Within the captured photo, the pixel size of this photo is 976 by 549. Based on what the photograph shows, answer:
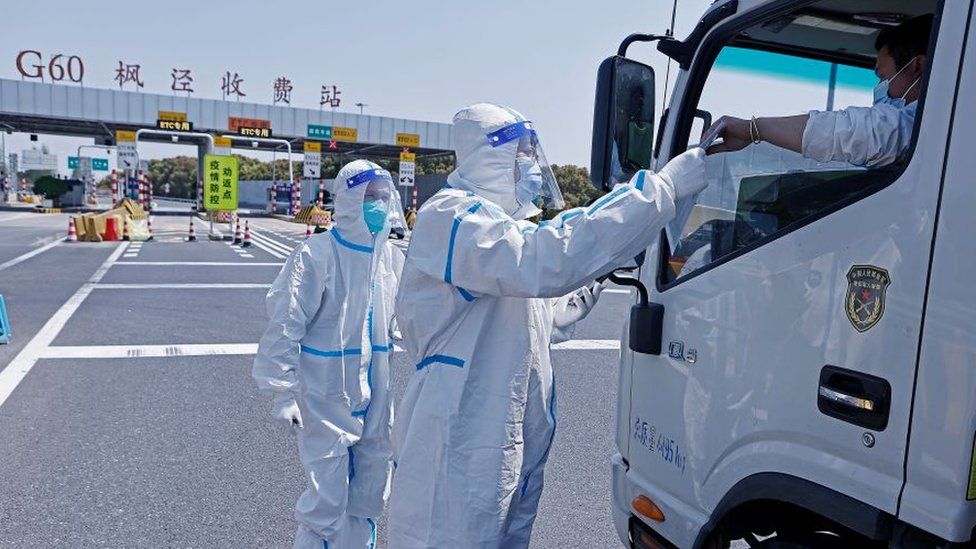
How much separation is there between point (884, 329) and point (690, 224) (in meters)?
0.83

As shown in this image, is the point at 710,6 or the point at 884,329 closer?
the point at 884,329

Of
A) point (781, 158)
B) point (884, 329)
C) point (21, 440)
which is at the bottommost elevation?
point (21, 440)

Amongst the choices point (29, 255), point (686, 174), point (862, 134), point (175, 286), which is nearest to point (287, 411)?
point (686, 174)

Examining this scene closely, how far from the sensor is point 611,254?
6.45 ft

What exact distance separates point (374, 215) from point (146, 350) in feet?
16.3

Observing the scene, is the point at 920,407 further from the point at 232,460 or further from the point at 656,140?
the point at 232,460

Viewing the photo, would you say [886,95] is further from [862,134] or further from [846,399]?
[846,399]

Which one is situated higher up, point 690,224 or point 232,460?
point 690,224

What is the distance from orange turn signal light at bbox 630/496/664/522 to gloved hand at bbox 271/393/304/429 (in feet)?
4.81

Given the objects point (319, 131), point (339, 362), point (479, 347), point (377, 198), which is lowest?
point (339, 362)

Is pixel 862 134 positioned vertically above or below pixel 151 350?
above

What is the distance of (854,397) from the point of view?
1.64 metres

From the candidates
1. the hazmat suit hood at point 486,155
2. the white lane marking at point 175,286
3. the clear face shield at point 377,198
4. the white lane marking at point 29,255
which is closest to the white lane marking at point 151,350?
the clear face shield at point 377,198

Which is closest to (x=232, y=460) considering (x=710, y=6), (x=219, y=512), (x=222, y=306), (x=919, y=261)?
(x=219, y=512)
